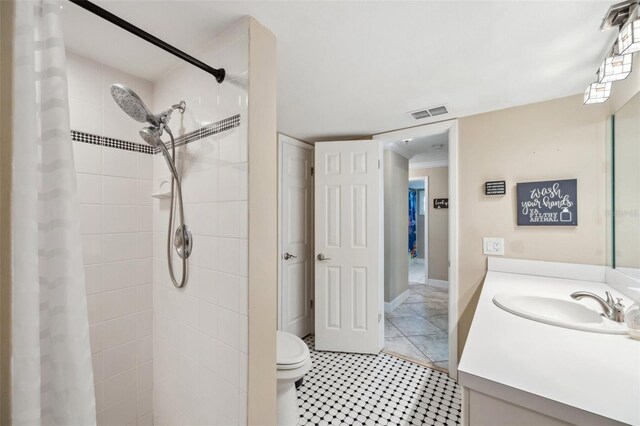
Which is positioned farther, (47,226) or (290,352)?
(290,352)

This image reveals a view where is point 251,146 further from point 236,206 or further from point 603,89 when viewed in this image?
point 603,89

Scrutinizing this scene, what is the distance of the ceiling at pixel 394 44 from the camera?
1058 mm

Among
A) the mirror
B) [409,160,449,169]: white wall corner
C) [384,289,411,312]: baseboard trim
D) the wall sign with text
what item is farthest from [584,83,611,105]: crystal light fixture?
[409,160,449,169]: white wall corner

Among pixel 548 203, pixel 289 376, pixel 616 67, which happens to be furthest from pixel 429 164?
pixel 289 376

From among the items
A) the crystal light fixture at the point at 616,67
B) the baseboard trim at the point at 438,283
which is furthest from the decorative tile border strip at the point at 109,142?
the baseboard trim at the point at 438,283

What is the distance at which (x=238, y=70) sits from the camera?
44.8 inches

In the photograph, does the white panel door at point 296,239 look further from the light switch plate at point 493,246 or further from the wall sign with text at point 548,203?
the wall sign with text at point 548,203

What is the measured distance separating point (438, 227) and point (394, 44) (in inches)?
163

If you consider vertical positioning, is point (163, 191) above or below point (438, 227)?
above

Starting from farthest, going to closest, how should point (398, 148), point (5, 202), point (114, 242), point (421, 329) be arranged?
1. point (398, 148)
2. point (421, 329)
3. point (114, 242)
4. point (5, 202)

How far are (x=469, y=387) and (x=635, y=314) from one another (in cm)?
71

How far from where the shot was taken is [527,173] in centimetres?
190

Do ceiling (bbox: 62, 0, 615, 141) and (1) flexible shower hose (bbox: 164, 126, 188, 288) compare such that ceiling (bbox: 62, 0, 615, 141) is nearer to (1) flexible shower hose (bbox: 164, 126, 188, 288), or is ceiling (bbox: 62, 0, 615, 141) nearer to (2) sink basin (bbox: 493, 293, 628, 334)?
(1) flexible shower hose (bbox: 164, 126, 188, 288)

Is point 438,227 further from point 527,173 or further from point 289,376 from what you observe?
point 289,376
